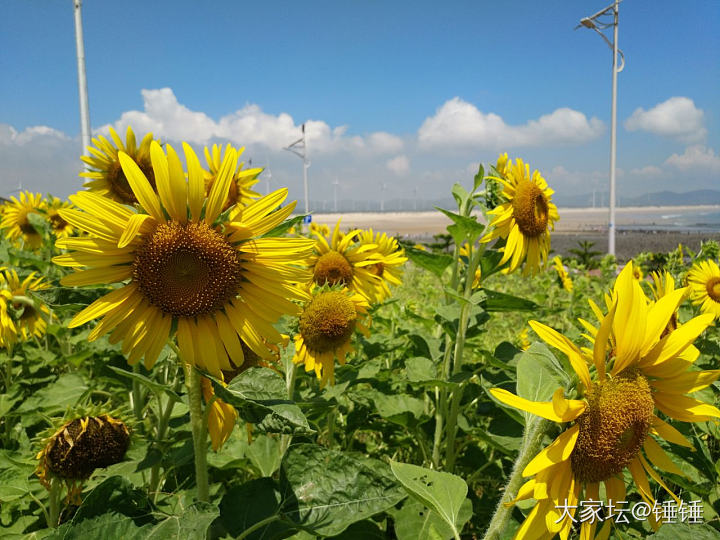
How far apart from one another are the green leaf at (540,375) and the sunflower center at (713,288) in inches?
112

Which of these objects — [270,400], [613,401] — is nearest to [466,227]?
[613,401]

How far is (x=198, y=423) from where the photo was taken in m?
1.30

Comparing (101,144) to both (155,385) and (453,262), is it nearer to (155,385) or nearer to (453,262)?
(155,385)

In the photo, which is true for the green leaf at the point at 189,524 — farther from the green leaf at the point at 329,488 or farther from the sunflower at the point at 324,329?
the sunflower at the point at 324,329

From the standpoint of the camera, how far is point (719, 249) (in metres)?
3.58

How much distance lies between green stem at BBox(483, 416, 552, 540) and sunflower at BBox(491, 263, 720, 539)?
5cm

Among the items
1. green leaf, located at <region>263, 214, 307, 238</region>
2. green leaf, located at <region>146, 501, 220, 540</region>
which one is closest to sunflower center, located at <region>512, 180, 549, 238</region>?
green leaf, located at <region>263, 214, 307, 238</region>

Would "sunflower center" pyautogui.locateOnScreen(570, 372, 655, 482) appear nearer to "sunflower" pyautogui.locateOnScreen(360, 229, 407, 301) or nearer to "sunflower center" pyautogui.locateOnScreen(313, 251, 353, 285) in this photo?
"sunflower center" pyautogui.locateOnScreen(313, 251, 353, 285)

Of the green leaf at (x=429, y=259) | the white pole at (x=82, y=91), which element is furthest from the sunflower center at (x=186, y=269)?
the white pole at (x=82, y=91)

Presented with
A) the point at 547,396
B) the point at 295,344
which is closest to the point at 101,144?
the point at 295,344

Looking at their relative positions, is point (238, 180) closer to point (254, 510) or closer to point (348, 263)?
point (348, 263)

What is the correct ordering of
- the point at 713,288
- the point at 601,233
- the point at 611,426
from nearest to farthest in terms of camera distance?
the point at 611,426 → the point at 713,288 → the point at 601,233

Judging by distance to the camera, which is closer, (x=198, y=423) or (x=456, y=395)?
(x=198, y=423)

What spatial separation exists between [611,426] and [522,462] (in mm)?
221
